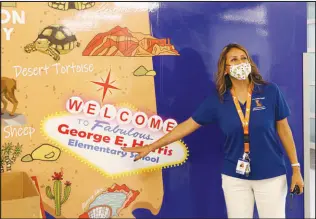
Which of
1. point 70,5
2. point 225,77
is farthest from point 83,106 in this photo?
point 225,77

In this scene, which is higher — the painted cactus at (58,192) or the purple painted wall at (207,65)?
the purple painted wall at (207,65)

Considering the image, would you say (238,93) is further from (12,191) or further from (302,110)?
(12,191)

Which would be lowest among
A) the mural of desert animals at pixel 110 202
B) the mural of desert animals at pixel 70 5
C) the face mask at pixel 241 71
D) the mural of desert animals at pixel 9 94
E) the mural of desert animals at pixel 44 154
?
the mural of desert animals at pixel 110 202

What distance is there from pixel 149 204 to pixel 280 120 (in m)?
1.06

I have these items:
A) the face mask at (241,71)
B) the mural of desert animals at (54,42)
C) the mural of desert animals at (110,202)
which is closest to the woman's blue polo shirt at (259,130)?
the face mask at (241,71)

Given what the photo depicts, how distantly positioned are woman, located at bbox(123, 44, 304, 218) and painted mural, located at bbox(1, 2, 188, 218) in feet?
1.57

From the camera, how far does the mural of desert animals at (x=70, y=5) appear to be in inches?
94.4

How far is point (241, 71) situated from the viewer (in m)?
2.20

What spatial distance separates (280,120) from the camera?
2244mm

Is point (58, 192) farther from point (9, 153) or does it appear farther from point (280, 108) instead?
point (280, 108)

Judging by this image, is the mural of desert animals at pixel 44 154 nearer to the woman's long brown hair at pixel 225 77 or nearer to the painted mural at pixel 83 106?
the painted mural at pixel 83 106

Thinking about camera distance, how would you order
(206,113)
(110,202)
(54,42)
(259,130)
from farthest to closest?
1. (110,202)
2. (54,42)
3. (206,113)
4. (259,130)

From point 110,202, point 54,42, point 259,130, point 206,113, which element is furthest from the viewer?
point 110,202

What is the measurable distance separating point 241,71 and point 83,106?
3.39 feet
